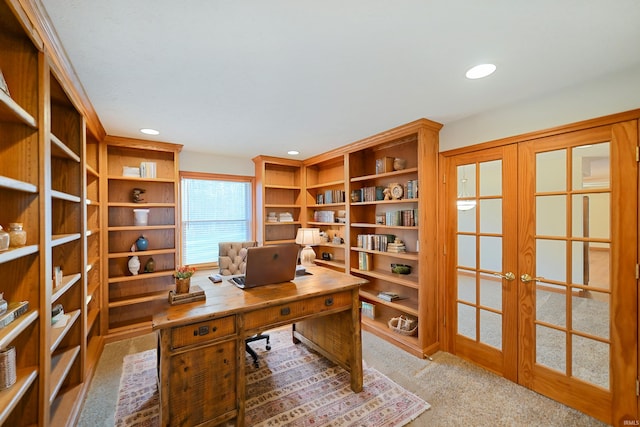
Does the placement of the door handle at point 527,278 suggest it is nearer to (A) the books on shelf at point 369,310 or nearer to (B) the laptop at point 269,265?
(A) the books on shelf at point 369,310

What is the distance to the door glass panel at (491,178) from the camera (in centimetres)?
245

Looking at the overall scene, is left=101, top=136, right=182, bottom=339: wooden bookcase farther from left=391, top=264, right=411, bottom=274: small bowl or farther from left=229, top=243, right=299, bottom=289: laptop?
left=391, top=264, right=411, bottom=274: small bowl

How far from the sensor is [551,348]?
7.12 feet

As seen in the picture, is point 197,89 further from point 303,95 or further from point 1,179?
point 1,179

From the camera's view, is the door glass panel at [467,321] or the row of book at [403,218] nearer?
the door glass panel at [467,321]

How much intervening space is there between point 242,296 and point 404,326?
1985 mm

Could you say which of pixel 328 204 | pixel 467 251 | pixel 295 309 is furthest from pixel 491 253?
pixel 328 204

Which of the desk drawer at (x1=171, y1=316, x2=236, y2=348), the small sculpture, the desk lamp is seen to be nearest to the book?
the desk drawer at (x1=171, y1=316, x2=236, y2=348)

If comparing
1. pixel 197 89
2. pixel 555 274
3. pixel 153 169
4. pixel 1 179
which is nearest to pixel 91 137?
pixel 153 169

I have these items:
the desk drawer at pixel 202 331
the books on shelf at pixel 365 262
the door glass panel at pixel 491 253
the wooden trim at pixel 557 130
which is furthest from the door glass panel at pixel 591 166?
the desk drawer at pixel 202 331

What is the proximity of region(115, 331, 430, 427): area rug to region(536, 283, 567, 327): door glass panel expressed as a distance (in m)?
1.22

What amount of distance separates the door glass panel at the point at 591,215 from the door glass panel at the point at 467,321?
3.65 ft

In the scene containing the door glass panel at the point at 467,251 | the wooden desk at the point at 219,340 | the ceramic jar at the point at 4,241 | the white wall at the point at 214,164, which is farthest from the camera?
the white wall at the point at 214,164

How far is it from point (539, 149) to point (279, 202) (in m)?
3.59
